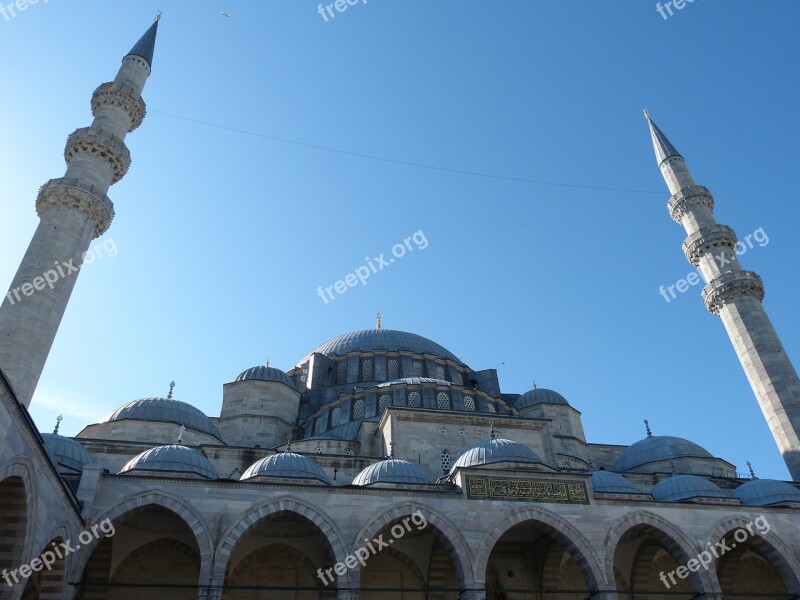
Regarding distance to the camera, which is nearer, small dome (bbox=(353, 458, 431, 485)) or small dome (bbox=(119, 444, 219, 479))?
small dome (bbox=(119, 444, 219, 479))

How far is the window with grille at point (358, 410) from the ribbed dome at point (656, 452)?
8497 mm

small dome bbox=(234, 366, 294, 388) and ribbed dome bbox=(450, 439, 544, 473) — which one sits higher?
small dome bbox=(234, 366, 294, 388)

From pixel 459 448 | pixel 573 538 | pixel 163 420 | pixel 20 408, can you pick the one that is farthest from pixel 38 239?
pixel 573 538

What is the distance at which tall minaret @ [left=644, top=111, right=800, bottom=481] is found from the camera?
19.3 meters

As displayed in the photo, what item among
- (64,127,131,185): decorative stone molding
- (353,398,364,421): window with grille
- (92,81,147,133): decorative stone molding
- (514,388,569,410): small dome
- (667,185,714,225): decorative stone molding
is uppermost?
(667,185,714,225): decorative stone molding

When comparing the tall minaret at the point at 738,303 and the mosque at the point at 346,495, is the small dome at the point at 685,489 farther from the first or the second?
the tall minaret at the point at 738,303

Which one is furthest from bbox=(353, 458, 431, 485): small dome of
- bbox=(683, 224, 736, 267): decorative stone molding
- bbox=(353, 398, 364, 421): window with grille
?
bbox=(683, 224, 736, 267): decorative stone molding

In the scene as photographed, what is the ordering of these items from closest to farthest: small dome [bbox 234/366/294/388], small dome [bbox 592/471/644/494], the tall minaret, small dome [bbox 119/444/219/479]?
small dome [bbox 119/444/219/479]
small dome [bbox 592/471/644/494]
the tall minaret
small dome [bbox 234/366/294/388]

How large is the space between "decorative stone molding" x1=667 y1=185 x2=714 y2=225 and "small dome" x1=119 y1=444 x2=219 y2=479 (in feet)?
63.5

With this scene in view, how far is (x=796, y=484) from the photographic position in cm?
1753

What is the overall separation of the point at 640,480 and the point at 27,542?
54.1ft

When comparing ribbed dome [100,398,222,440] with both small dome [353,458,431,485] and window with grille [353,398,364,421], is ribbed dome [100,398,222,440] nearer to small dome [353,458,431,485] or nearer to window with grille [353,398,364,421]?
window with grille [353,398,364,421]

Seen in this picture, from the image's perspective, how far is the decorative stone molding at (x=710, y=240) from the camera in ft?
75.3

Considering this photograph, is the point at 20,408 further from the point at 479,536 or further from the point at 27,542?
the point at 479,536
